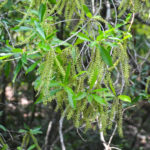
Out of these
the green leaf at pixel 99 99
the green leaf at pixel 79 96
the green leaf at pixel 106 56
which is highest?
the green leaf at pixel 106 56

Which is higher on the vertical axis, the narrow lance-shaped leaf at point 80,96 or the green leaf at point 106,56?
the green leaf at point 106,56

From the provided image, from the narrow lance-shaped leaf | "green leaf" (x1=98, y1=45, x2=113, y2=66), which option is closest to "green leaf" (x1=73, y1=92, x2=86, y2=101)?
the narrow lance-shaped leaf

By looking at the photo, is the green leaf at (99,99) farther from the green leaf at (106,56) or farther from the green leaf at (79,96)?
the green leaf at (106,56)

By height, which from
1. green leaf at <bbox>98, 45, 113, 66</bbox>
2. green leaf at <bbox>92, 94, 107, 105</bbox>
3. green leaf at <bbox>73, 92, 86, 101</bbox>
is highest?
green leaf at <bbox>98, 45, 113, 66</bbox>

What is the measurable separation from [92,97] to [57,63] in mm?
357

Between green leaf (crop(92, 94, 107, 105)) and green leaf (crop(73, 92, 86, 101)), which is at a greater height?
green leaf (crop(73, 92, 86, 101))

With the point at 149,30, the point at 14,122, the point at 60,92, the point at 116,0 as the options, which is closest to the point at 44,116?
the point at 14,122

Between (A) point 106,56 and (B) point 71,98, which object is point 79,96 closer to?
(B) point 71,98

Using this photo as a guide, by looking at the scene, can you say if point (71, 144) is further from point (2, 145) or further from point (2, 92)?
point (2, 145)

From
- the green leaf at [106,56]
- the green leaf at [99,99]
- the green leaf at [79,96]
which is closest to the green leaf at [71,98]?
the green leaf at [79,96]

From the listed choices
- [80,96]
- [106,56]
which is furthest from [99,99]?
[106,56]

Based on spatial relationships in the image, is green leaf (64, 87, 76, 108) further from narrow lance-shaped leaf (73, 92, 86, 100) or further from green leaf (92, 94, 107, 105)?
green leaf (92, 94, 107, 105)

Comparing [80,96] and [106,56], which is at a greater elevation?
[106,56]

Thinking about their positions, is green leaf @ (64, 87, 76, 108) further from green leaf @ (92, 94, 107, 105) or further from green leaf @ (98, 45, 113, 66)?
green leaf @ (98, 45, 113, 66)
